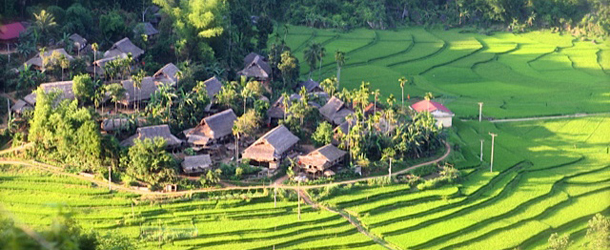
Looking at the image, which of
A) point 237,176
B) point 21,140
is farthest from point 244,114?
point 21,140

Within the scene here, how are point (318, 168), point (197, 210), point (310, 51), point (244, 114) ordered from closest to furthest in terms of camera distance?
point (197, 210) < point (318, 168) < point (244, 114) < point (310, 51)

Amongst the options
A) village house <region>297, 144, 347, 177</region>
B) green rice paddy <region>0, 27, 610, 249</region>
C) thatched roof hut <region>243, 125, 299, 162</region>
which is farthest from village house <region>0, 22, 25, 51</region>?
village house <region>297, 144, 347, 177</region>

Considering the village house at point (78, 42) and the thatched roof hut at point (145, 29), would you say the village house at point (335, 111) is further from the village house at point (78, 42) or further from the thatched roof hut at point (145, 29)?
the village house at point (78, 42)

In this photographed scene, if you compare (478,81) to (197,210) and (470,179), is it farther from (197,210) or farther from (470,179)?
(197,210)

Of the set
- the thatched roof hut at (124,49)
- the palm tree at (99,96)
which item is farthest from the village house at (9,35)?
the palm tree at (99,96)

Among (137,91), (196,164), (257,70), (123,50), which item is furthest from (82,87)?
(257,70)

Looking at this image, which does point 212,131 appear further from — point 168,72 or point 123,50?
point 123,50

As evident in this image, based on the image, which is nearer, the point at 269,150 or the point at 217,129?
the point at 269,150
